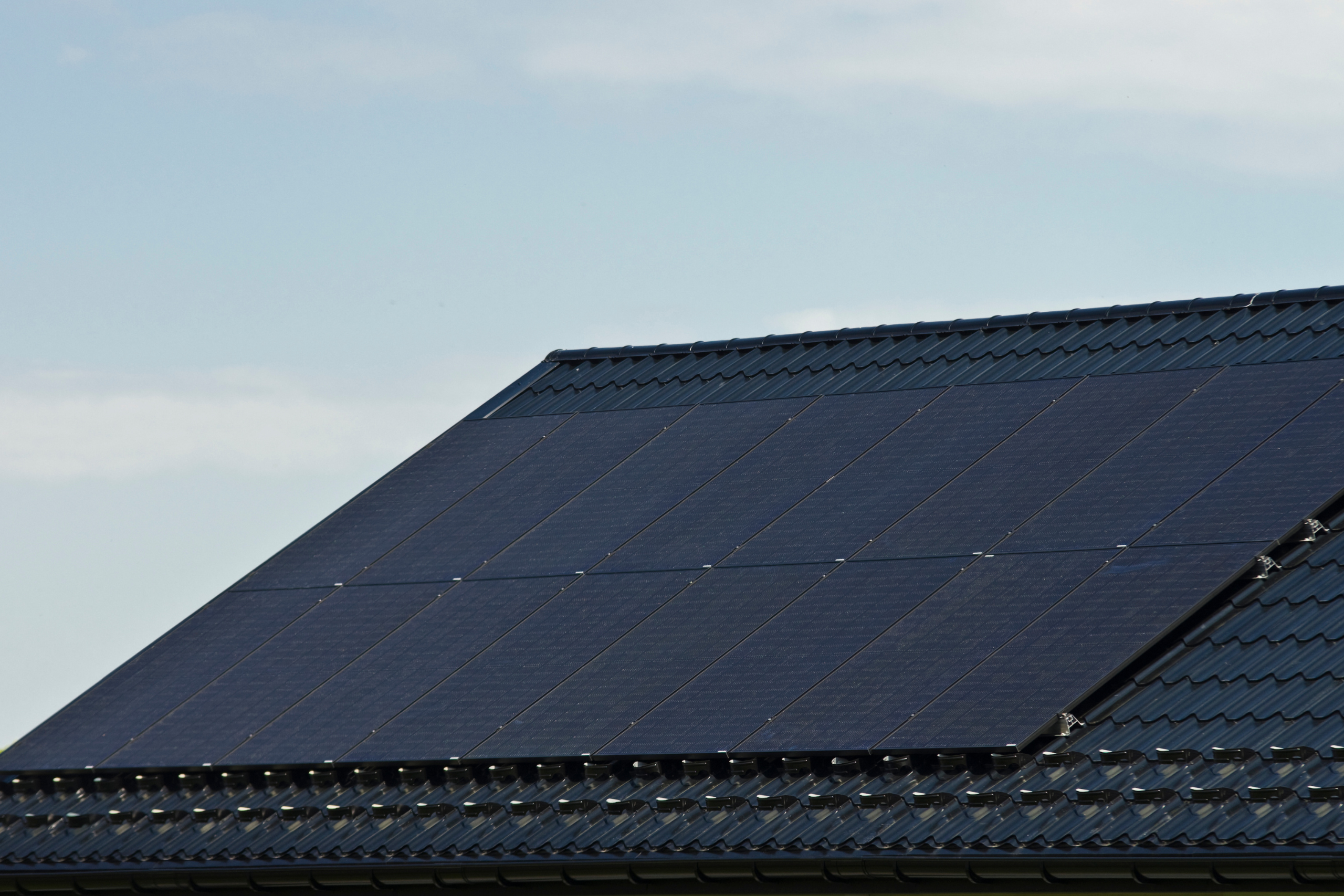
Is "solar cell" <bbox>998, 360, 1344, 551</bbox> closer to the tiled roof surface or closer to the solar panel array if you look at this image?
the solar panel array

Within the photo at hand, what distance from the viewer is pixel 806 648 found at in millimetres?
15094

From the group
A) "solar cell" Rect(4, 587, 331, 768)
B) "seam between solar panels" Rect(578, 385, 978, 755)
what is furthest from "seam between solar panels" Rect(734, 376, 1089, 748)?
"solar cell" Rect(4, 587, 331, 768)

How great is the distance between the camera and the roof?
12.9 meters

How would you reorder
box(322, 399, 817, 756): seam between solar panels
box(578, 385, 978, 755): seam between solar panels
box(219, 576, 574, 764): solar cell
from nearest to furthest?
1. box(578, 385, 978, 755): seam between solar panels
2. box(322, 399, 817, 756): seam between solar panels
3. box(219, 576, 574, 764): solar cell

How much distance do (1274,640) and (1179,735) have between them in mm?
1114

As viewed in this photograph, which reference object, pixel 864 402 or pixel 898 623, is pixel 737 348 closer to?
pixel 864 402

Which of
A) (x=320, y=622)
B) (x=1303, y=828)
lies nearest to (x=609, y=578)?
(x=320, y=622)

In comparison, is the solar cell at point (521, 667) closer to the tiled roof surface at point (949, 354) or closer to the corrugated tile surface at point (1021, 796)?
the corrugated tile surface at point (1021, 796)

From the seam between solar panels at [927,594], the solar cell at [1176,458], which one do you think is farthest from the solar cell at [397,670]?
the solar cell at [1176,458]

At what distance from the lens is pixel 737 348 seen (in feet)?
67.6

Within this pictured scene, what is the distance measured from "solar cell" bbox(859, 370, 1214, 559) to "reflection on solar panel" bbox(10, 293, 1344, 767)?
34 millimetres

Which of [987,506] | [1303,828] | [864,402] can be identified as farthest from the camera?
[864,402]

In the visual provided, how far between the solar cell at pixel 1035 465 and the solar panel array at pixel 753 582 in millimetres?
26

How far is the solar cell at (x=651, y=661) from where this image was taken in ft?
49.2
